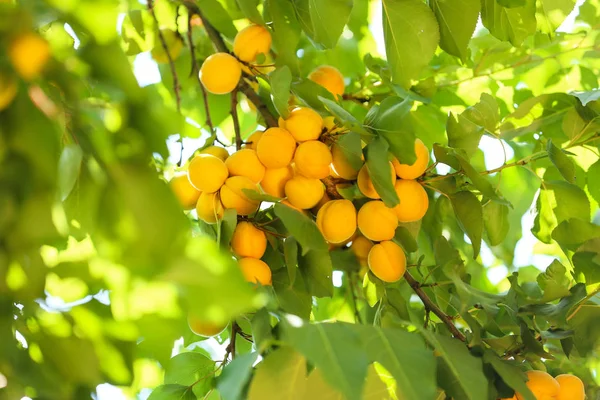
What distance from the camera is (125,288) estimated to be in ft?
0.89

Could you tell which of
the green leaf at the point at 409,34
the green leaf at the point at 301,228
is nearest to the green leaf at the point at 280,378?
the green leaf at the point at 301,228

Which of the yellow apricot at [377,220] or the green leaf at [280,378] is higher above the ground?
the green leaf at [280,378]

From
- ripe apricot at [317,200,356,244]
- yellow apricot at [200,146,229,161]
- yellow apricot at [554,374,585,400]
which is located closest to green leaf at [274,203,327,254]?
ripe apricot at [317,200,356,244]

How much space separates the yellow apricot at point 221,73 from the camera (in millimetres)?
812

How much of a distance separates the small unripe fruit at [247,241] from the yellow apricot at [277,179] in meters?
0.06

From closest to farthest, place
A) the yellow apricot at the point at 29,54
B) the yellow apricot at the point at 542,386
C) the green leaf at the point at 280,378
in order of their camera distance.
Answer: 1. the yellow apricot at the point at 29,54
2. the green leaf at the point at 280,378
3. the yellow apricot at the point at 542,386

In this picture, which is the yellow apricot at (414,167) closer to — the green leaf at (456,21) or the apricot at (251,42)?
the green leaf at (456,21)

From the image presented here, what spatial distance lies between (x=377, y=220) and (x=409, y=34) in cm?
22

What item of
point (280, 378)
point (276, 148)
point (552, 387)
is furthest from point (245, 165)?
point (552, 387)

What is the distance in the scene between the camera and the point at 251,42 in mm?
834

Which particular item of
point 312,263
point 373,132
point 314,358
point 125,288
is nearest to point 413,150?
point 373,132

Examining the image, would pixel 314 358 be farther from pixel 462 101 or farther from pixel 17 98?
pixel 462 101

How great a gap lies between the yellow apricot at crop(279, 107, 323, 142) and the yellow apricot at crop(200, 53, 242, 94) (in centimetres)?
14

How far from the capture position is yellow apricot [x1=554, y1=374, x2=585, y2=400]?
0.63m
